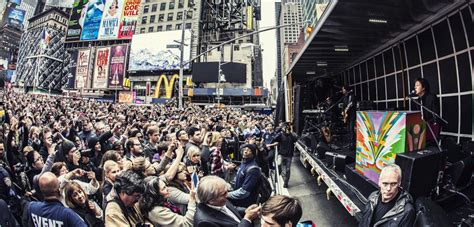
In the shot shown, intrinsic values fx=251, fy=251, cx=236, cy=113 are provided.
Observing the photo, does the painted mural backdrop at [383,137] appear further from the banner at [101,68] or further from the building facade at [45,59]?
the building facade at [45,59]

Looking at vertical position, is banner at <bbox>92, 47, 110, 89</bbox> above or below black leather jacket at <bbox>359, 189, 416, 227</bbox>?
above

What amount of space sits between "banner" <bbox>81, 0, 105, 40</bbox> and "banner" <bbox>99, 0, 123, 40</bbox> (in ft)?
8.37

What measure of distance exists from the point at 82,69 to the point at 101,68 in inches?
321

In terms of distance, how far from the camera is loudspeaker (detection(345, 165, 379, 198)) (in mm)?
3779

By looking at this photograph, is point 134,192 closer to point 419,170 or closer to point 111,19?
point 419,170

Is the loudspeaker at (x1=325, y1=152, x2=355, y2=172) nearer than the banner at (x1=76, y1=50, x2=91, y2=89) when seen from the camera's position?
Yes

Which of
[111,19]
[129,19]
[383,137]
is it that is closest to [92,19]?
[111,19]

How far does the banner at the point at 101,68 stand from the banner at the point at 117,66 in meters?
1.82

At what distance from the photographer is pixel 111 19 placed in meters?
80.1

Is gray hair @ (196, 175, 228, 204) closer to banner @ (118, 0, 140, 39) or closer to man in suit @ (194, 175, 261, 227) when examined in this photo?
man in suit @ (194, 175, 261, 227)

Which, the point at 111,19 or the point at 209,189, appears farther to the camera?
the point at 111,19

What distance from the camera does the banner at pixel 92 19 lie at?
270ft

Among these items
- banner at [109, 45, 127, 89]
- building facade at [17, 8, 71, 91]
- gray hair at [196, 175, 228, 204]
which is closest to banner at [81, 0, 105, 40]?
building facade at [17, 8, 71, 91]

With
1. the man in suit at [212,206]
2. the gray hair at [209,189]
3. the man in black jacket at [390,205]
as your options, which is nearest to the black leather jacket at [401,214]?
the man in black jacket at [390,205]
